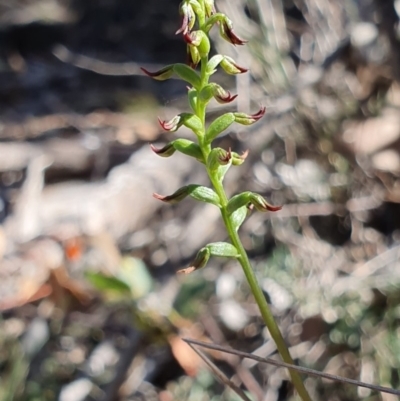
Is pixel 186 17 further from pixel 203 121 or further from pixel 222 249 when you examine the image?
pixel 222 249

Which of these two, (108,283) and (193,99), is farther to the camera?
(108,283)

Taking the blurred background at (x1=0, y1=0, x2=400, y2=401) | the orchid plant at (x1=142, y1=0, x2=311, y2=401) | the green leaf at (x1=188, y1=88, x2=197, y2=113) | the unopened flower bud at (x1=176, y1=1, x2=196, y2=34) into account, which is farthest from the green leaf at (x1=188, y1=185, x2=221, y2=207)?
the blurred background at (x1=0, y1=0, x2=400, y2=401)

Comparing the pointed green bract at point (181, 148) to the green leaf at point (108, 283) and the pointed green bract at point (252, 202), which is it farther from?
the green leaf at point (108, 283)

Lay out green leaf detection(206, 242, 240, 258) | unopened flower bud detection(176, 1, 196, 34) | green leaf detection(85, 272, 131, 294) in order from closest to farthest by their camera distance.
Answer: unopened flower bud detection(176, 1, 196, 34)
green leaf detection(206, 242, 240, 258)
green leaf detection(85, 272, 131, 294)

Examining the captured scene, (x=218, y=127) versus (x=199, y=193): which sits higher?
(x=218, y=127)

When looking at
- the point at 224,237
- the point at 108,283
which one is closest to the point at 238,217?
the point at 108,283

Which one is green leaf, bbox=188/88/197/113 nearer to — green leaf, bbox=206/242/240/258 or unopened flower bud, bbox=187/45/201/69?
unopened flower bud, bbox=187/45/201/69

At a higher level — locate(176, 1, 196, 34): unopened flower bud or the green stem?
locate(176, 1, 196, 34): unopened flower bud
